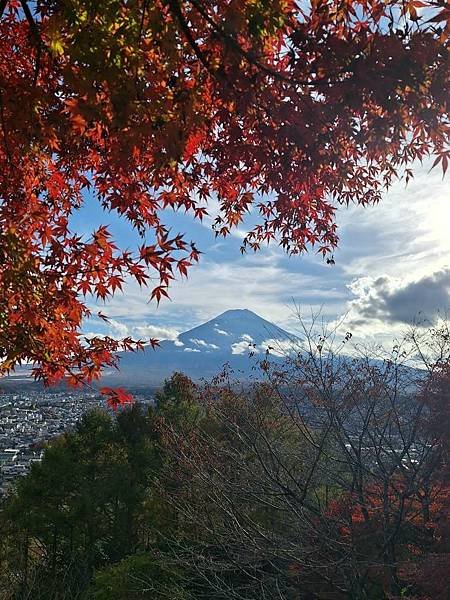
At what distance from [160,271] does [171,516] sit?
48.3ft

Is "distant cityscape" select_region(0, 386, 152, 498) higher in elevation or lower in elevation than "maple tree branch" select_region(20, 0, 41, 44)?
lower

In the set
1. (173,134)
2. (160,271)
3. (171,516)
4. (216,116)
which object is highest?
(216,116)

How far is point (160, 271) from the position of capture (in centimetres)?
372

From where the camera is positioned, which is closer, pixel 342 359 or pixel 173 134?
pixel 173 134

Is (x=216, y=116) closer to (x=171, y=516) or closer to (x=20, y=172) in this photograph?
(x=20, y=172)

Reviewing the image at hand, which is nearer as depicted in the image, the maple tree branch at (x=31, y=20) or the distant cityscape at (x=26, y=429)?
the maple tree branch at (x=31, y=20)

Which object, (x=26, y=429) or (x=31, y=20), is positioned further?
(x=26, y=429)

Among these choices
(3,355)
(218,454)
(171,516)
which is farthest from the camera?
(171,516)

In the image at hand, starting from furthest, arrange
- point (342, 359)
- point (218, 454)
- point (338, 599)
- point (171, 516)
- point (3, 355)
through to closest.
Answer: point (171, 516), point (218, 454), point (342, 359), point (338, 599), point (3, 355)

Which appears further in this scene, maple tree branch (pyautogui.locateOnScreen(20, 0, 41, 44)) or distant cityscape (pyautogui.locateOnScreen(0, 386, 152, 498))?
distant cityscape (pyautogui.locateOnScreen(0, 386, 152, 498))

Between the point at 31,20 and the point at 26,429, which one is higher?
the point at 31,20

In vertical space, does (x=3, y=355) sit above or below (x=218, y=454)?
above

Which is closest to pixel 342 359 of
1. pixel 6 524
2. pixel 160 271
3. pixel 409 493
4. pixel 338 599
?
pixel 409 493

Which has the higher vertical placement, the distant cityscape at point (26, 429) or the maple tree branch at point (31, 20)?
the maple tree branch at point (31, 20)
